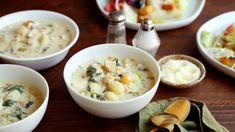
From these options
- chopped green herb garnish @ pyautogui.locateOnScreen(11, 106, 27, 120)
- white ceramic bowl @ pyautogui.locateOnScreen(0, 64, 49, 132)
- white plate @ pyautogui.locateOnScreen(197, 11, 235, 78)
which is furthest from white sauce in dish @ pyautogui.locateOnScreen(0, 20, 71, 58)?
white plate @ pyautogui.locateOnScreen(197, 11, 235, 78)

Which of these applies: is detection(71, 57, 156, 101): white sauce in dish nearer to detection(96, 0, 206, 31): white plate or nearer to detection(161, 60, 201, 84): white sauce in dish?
detection(161, 60, 201, 84): white sauce in dish

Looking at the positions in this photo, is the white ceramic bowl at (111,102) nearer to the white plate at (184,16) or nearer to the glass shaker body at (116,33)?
the glass shaker body at (116,33)

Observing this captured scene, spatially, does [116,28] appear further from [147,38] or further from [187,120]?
[187,120]

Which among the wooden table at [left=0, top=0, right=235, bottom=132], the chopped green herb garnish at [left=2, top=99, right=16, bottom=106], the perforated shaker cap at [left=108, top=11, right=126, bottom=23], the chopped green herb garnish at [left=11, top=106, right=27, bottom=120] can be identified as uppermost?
the perforated shaker cap at [left=108, top=11, right=126, bottom=23]

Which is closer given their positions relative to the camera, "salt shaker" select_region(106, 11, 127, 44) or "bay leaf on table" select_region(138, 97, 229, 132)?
"bay leaf on table" select_region(138, 97, 229, 132)

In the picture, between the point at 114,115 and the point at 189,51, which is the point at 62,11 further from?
the point at 114,115

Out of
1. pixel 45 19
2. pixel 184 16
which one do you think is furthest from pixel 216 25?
pixel 45 19
